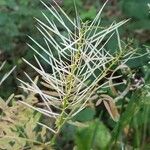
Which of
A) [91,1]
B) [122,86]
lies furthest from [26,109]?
[91,1]

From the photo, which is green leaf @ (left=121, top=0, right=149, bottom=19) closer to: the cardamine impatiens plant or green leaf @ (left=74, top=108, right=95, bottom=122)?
green leaf @ (left=74, top=108, right=95, bottom=122)

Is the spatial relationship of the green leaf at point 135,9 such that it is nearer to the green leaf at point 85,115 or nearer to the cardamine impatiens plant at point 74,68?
the green leaf at point 85,115

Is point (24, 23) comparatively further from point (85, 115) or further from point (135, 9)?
point (85, 115)

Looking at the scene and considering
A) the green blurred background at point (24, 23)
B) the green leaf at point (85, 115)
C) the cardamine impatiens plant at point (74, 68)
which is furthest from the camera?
the green blurred background at point (24, 23)

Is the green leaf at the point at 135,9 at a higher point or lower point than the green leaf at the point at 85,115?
higher

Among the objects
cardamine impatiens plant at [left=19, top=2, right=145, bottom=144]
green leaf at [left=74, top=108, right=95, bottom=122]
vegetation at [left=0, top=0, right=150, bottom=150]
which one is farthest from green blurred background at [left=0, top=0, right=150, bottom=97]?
cardamine impatiens plant at [left=19, top=2, right=145, bottom=144]

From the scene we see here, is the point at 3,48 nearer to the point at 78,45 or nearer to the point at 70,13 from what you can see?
the point at 70,13

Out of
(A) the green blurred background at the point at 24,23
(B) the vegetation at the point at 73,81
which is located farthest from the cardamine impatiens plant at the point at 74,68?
(A) the green blurred background at the point at 24,23

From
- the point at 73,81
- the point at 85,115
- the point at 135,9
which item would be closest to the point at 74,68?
the point at 73,81
